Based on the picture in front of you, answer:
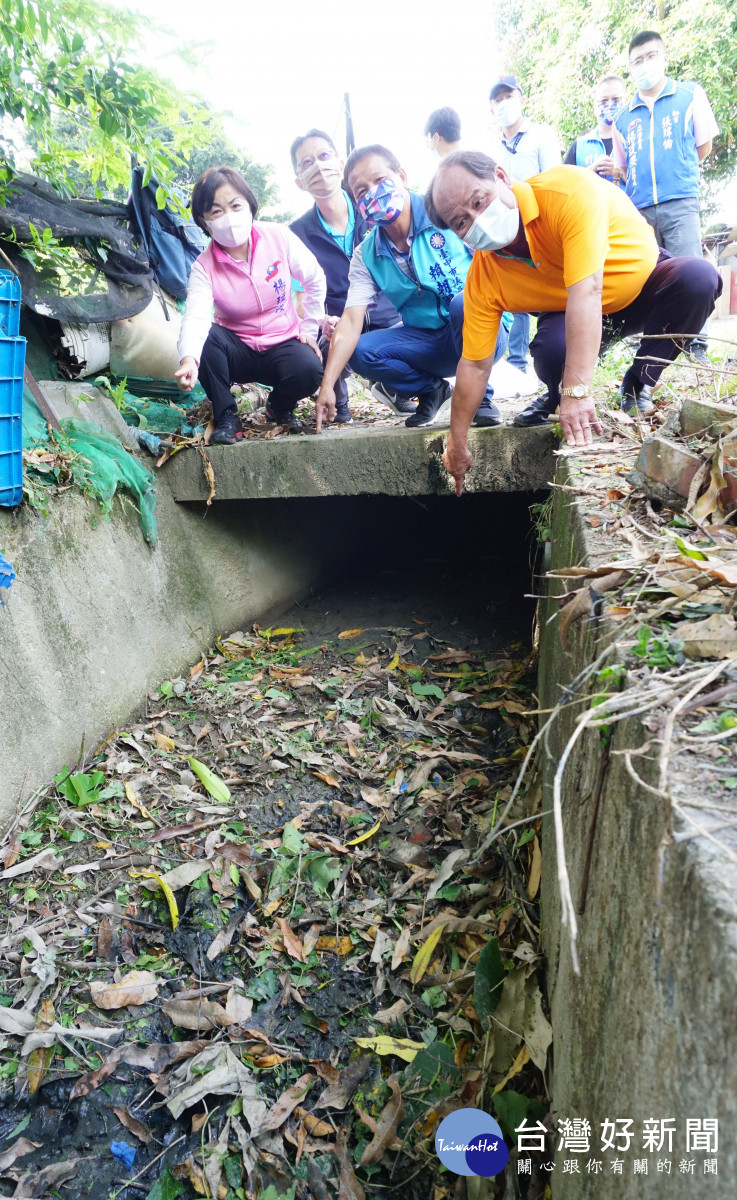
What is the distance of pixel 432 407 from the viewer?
165 inches

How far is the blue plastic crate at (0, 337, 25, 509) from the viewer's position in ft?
8.73

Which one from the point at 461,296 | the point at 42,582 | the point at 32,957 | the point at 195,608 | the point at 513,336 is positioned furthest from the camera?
the point at 513,336

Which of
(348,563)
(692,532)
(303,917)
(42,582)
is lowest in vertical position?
(303,917)

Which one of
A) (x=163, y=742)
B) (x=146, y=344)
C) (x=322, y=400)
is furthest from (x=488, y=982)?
(x=146, y=344)

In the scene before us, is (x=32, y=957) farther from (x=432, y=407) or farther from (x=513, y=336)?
(x=513, y=336)

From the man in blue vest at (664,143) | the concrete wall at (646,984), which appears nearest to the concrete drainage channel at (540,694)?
the concrete wall at (646,984)

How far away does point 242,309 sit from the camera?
408 centimetres

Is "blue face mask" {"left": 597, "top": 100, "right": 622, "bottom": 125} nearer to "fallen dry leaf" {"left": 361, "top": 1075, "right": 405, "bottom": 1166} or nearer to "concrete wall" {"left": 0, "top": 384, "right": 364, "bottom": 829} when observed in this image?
"concrete wall" {"left": 0, "top": 384, "right": 364, "bottom": 829}

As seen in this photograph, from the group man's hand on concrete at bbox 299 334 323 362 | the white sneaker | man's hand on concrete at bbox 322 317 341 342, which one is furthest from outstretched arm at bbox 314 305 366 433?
the white sneaker

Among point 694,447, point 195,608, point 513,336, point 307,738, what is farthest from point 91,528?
point 513,336

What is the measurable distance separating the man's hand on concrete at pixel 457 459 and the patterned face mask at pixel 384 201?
3.70ft

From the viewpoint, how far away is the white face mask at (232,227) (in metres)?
3.68

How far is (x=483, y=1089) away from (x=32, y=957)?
1556 mm

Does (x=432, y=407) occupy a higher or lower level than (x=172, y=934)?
higher
